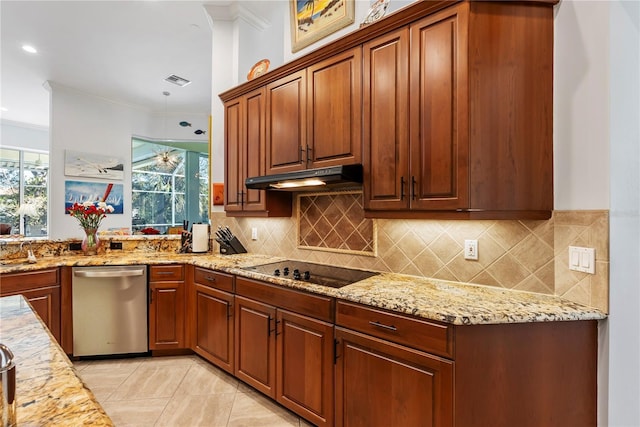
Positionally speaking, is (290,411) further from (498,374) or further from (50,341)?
(50,341)

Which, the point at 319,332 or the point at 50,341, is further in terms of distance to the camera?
the point at 319,332

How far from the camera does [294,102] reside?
2572 millimetres

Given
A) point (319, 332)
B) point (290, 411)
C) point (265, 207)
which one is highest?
point (265, 207)

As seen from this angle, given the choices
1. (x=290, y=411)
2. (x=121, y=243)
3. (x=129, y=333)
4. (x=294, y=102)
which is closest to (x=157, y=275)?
(x=129, y=333)

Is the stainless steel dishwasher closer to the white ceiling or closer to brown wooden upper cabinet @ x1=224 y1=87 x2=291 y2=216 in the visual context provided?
brown wooden upper cabinet @ x1=224 y1=87 x2=291 y2=216

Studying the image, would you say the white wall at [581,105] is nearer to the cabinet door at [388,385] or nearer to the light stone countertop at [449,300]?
the light stone countertop at [449,300]

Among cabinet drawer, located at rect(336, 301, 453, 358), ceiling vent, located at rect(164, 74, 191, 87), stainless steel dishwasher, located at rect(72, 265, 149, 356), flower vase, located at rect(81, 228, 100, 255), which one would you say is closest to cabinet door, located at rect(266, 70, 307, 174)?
cabinet drawer, located at rect(336, 301, 453, 358)

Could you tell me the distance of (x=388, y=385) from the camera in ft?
5.39

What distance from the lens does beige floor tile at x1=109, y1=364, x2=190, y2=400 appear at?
243 centimetres

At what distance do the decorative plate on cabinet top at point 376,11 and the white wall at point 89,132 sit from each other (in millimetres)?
5403

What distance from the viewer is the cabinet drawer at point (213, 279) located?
256 cm

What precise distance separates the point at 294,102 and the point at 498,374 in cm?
218


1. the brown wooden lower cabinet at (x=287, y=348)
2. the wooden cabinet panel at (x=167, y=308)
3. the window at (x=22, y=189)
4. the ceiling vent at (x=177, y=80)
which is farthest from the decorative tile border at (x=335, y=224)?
the window at (x=22, y=189)

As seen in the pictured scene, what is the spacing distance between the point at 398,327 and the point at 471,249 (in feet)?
2.40
